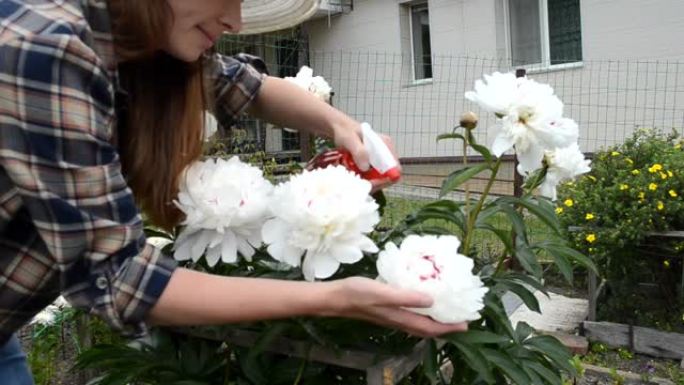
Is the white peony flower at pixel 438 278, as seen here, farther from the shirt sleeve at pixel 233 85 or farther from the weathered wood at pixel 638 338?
the weathered wood at pixel 638 338

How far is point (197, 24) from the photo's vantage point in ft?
3.27

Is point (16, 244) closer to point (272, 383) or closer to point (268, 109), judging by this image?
point (272, 383)

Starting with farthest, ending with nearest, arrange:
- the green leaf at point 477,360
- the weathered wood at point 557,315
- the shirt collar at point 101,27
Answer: the weathered wood at point 557,315
the green leaf at point 477,360
the shirt collar at point 101,27

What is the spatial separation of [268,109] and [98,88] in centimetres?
57

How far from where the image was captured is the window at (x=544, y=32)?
7.08 meters

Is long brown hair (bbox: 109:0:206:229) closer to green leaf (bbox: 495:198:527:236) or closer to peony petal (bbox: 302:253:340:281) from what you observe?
peony petal (bbox: 302:253:340:281)

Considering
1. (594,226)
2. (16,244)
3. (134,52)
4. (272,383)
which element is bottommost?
(594,226)

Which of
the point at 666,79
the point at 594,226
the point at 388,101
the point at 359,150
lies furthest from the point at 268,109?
the point at 388,101

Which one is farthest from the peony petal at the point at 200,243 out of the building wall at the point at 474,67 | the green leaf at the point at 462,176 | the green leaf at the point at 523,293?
the building wall at the point at 474,67

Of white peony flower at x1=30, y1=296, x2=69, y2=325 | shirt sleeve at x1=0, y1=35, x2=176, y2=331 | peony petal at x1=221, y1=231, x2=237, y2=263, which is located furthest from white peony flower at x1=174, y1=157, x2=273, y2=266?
white peony flower at x1=30, y1=296, x2=69, y2=325

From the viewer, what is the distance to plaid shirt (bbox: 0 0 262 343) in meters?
0.79

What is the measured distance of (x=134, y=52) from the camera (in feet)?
3.33

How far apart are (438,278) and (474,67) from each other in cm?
715

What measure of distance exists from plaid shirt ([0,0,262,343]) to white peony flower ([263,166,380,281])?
18 centimetres
